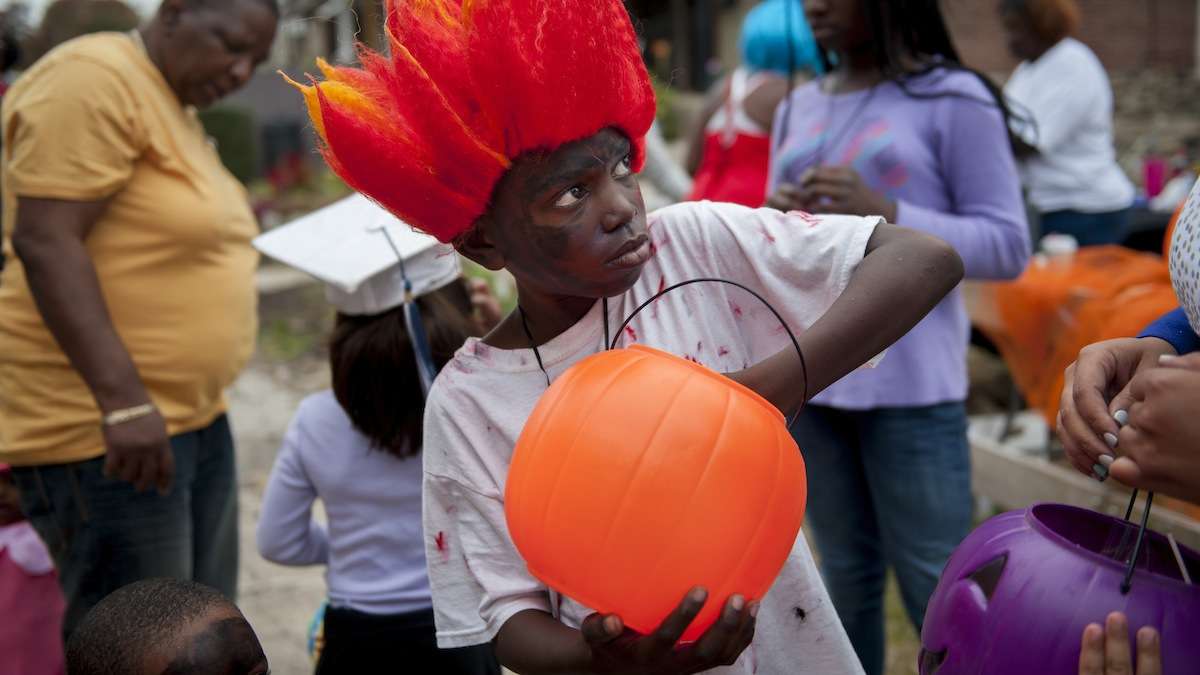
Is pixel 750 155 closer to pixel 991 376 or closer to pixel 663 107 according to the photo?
pixel 991 376

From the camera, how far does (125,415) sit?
250cm

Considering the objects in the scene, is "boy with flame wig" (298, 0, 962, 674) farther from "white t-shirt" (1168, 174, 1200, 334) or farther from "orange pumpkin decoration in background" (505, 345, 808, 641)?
"white t-shirt" (1168, 174, 1200, 334)

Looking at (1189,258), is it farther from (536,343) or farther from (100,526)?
(100,526)

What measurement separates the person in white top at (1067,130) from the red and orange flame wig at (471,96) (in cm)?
425

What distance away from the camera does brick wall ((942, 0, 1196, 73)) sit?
13.3m

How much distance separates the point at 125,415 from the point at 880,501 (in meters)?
1.74

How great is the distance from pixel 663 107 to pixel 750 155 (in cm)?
1187

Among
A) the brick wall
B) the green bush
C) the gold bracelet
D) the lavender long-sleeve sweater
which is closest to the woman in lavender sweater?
the lavender long-sleeve sweater

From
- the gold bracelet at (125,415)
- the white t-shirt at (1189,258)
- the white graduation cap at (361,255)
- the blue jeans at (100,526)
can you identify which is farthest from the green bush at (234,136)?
the white t-shirt at (1189,258)

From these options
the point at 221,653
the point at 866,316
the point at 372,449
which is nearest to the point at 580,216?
the point at 866,316

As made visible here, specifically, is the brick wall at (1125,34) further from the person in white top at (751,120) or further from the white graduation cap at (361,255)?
the white graduation cap at (361,255)

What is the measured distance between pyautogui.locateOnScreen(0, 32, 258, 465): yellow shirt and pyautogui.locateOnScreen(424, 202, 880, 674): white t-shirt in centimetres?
127

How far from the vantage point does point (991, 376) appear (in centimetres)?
630

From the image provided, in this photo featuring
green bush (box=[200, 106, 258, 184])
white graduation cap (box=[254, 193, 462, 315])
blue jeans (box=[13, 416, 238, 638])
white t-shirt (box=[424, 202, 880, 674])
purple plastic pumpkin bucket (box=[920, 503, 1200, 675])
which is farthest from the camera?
green bush (box=[200, 106, 258, 184])
